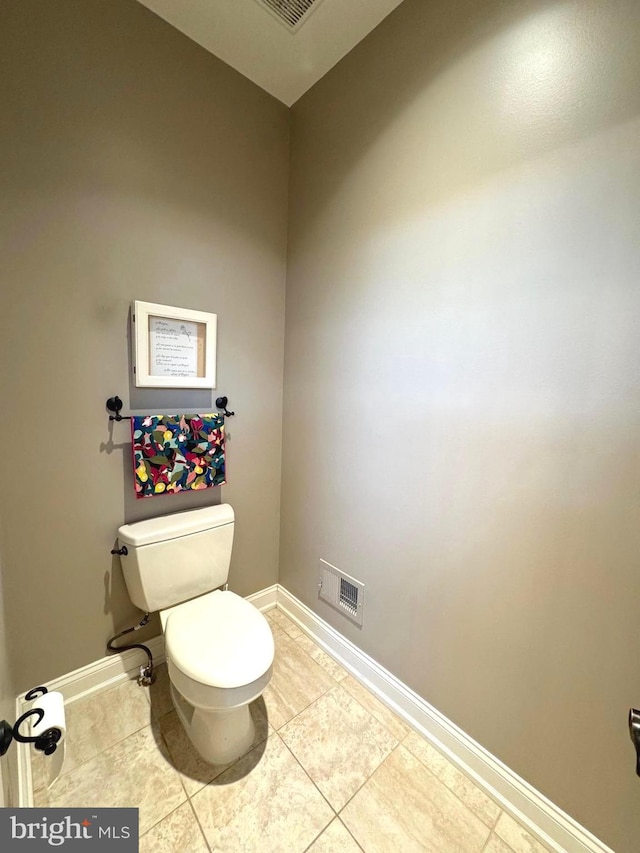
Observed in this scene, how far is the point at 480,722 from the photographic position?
1.14 metres

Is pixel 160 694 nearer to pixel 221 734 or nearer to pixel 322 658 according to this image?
pixel 221 734

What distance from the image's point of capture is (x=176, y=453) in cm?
143

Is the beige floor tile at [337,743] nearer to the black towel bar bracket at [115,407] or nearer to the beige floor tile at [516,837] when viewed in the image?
the beige floor tile at [516,837]

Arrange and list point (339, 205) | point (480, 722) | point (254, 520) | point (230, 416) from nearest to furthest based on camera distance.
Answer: point (480, 722), point (339, 205), point (230, 416), point (254, 520)

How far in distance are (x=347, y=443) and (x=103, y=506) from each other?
3.41ft

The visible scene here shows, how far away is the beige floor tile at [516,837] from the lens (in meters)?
0.99

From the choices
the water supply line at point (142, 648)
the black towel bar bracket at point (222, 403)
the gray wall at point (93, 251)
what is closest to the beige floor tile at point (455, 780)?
the water supply line at point (142, 648)

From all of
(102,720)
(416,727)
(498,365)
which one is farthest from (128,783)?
(498,365)

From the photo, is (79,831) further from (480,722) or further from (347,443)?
(347,443)

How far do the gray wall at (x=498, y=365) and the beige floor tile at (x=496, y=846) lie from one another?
0.19 m

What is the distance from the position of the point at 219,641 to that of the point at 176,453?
2.43 feet

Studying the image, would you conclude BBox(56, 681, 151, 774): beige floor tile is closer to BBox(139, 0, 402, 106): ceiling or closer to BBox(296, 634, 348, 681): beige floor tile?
BBox(296, 634, 348, 681): beige floor tile

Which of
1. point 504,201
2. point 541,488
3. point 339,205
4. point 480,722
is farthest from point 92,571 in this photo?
point 504,201

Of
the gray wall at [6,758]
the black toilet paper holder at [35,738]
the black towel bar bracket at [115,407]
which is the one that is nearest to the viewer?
the black toilet paper holder at [35,738]
